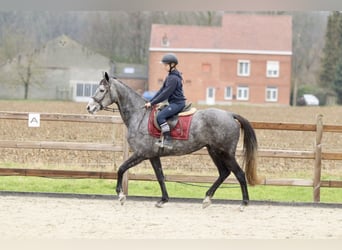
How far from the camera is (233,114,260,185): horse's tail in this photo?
8516 mm

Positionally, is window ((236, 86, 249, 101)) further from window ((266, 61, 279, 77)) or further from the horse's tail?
the horse's tail

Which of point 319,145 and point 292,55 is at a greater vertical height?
point 292,55

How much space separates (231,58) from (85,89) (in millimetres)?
11833

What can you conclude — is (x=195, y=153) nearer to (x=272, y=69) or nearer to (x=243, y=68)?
(x=243, y=68)

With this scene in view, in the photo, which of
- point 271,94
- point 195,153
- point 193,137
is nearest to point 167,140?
point 193,137

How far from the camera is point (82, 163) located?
42.2 feet

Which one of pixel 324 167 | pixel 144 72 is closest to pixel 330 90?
pixel 144 72

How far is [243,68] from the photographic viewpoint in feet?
181

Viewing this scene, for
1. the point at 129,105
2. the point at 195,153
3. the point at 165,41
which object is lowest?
the point at 195,153

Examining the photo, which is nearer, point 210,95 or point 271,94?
point 210,95

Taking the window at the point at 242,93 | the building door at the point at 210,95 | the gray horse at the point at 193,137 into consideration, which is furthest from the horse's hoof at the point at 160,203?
the window at the point at 242,93

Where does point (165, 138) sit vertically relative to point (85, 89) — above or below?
below

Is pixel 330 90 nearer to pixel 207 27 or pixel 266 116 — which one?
pixel 207 27

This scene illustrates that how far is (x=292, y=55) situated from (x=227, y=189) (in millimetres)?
47785
